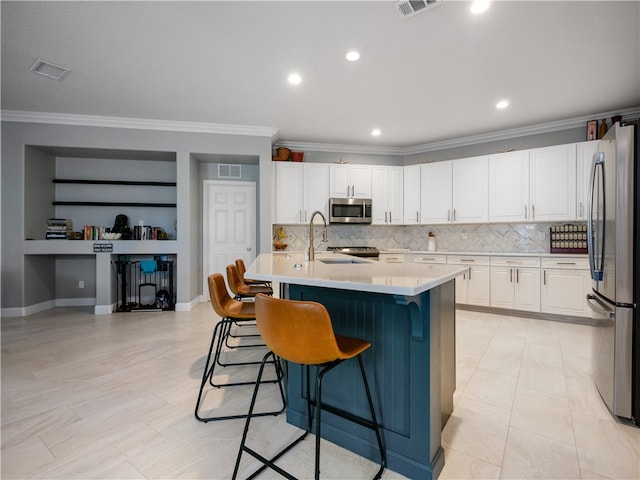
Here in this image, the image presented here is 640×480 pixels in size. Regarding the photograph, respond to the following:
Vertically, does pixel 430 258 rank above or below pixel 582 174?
below

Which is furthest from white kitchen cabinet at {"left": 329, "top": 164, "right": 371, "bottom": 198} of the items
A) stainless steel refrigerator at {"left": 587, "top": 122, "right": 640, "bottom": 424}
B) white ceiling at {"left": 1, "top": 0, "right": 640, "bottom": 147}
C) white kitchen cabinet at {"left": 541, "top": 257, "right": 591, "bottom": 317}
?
stainless steel refrigerator at {"left": 587, "top": 122, "right": 640, "bottom": 424}

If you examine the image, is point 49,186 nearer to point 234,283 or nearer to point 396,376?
point 234,283

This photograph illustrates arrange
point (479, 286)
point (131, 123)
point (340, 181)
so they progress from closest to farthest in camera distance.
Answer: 1. point (131, 123)
2. point (479, 286)
3. point (340, 181)

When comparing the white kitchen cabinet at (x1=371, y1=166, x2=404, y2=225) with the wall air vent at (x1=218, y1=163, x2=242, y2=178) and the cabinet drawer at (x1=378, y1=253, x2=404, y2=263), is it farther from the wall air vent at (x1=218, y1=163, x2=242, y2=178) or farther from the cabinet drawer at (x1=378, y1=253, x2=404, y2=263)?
the wall air vent at (x1=218, y1=163, x2=242, y2=178)

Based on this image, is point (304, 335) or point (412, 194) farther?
point (412, 194)

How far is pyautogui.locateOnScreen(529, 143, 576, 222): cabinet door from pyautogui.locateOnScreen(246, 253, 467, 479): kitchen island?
373cm

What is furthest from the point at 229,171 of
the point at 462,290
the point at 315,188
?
the point at 462,290

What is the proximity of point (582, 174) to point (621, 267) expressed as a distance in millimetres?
3141

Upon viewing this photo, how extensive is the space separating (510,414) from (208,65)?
384 cm

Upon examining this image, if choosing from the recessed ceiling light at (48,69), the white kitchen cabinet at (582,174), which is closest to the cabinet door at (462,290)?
the white kitchen cabinet at (582,174)

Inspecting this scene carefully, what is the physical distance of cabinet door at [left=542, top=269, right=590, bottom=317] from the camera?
402cm

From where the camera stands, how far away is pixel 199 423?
1.90 meters

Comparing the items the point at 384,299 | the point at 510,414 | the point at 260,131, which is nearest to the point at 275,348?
the point at 384,299

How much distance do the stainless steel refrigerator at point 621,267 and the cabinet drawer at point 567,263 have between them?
7.99 feet
